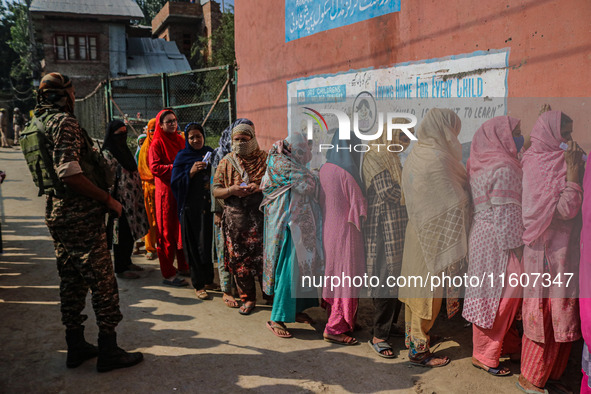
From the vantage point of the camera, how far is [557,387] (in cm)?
286

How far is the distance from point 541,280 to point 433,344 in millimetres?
1054

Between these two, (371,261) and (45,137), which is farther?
(371,261)

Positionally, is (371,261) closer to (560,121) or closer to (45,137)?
(560,121)

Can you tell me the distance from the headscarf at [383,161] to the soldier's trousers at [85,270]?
179 cm

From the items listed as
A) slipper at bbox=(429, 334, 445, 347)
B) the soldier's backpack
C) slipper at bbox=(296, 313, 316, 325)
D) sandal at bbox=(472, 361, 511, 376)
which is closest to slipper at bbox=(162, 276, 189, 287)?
slipper at bbox=(296, 313, 316, 325)

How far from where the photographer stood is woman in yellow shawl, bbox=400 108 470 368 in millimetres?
3078

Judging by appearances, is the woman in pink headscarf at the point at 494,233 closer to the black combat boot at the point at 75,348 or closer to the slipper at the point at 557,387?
the slipper at the point at 557,387

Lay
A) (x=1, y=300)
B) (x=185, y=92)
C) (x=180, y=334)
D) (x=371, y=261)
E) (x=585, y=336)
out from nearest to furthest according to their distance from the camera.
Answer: (x=585, y=336)
(x=371, y=261)
(x=180, y=334)
(x=1, y=300)
(x=185, y=92)

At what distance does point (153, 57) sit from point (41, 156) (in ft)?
Answer: 71.4

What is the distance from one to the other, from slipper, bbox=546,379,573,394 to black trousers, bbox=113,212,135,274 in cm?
399

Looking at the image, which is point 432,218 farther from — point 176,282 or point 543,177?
point 176,282

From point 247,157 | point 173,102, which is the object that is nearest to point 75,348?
point 247,157

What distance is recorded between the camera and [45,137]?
112 inches

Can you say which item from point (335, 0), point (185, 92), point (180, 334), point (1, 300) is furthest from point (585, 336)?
point (185, 92)
